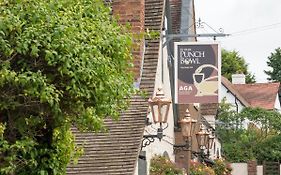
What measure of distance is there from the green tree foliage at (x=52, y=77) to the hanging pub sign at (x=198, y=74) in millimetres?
7225

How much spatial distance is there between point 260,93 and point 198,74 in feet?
151

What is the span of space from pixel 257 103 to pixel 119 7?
44.1m

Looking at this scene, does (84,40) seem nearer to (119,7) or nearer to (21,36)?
(21,36)

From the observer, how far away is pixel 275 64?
243 ft

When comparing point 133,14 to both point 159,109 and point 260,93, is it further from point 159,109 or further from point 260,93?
point 260,93

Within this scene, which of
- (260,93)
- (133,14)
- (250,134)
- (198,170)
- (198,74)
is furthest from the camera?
(260,93)

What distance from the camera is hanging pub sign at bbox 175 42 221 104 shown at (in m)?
14.9

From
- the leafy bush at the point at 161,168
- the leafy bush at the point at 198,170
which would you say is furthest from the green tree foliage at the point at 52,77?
the leafy bush at the point at 198,170

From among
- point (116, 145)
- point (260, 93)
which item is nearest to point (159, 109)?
point (116, 145)

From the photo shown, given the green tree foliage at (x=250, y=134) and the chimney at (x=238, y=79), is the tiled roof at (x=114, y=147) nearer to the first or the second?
the green tree foliage at (x=250, y=134)

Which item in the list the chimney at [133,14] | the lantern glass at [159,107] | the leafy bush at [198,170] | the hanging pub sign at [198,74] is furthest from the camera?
the leafy bush at [198,170]

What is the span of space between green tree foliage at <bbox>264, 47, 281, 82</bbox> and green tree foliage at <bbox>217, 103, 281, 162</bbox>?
1133 inches

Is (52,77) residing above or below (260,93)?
below

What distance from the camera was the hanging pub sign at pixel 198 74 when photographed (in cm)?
1487
